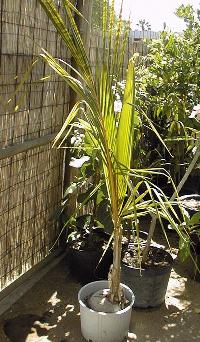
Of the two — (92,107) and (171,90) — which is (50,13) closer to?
(92,107)

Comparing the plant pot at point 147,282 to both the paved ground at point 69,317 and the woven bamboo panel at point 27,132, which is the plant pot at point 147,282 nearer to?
the paved ground at point 69,317

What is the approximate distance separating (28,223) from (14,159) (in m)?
0.55

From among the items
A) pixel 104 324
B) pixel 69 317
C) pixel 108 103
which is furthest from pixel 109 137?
pixel 69 317

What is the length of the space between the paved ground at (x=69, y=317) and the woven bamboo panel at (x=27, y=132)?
0.22 meters

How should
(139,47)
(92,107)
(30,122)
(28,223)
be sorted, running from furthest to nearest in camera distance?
1. (139,47)
2. (28,223)
3. (30,122)
4. (92,107)

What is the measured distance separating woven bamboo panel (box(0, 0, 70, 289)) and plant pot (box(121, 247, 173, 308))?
0.73 meters

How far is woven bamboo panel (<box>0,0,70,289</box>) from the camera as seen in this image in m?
2.40

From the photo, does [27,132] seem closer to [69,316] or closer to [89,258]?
[89,258]

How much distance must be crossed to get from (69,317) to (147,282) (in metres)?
0.56

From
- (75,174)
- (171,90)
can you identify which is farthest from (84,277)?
(171,90)

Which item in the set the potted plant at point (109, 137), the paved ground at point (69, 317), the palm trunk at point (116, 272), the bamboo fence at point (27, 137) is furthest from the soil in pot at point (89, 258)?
the palm trunk at point (116, 272)

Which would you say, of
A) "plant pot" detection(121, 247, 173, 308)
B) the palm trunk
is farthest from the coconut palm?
"plant pot" detection(121, 247, 173, 308)

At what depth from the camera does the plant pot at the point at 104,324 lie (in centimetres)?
233

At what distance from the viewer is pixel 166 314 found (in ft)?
9.40
